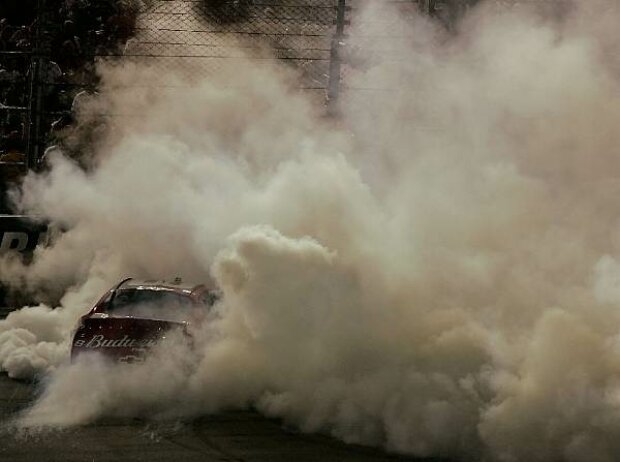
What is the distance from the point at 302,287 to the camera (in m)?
9.95

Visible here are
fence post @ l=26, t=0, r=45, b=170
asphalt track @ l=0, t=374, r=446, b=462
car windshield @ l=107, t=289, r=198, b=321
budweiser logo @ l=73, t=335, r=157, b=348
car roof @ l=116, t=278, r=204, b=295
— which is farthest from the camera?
fence post @ l=26, t=0, r=45, b=170

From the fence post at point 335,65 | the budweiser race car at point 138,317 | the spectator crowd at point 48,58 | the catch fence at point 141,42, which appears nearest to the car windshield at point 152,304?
the budweiser race car at point 138,317

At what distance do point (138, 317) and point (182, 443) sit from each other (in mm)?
2171

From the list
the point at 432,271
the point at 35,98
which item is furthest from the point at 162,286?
the point at 35,98

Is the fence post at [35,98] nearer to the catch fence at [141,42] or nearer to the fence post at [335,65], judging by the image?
the catch fence at [141,42]

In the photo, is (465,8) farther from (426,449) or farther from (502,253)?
(426,449)

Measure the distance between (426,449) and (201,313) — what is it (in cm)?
330

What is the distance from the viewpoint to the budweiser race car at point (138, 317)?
10.3 meters

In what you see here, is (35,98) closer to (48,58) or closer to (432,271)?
(48,58)

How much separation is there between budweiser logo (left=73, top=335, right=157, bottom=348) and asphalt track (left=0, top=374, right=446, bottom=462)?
0.99 meters

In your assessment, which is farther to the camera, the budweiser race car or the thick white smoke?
the budweiser race car

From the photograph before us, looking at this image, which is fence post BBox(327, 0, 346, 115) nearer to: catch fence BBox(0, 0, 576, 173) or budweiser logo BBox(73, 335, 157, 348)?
catch fence BBox(0, 0, 576, 173)

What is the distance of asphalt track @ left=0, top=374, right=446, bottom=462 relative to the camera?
26.6ft

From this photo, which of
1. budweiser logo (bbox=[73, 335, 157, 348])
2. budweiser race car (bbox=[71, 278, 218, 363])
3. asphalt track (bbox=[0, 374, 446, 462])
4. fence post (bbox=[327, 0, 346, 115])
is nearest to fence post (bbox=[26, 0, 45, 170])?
fence post (bbox=[327, 0, 346, 115])
